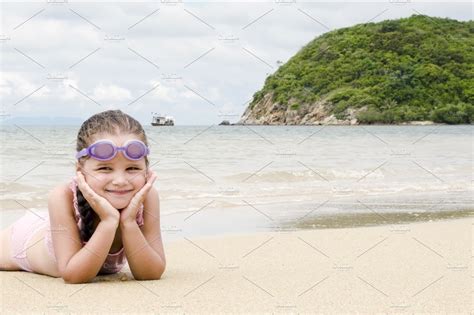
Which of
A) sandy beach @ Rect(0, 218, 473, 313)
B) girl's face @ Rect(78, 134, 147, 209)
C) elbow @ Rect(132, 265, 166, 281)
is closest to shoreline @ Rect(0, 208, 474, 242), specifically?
sandy beach @ Rect(0, 218, 473, 313)

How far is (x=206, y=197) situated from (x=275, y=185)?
6.57 ft

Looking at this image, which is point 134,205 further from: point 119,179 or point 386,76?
point 386,76

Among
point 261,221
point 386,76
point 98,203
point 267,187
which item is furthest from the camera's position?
point 386,76

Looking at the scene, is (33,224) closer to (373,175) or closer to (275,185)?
(275,185)

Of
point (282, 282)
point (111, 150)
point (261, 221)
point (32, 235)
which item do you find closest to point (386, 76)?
point (261, 221)

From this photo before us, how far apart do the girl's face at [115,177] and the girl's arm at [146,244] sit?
0.15 meters

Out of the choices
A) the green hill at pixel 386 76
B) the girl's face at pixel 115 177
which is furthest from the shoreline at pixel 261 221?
the green hill at pixel 386 76

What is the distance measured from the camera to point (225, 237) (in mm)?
5984

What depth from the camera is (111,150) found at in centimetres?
352

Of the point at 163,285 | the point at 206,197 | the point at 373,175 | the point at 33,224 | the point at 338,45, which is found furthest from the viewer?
the point at 338,45

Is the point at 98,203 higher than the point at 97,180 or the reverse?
the reverse

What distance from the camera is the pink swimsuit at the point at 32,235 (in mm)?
3826

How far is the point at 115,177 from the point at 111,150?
0.14 meters

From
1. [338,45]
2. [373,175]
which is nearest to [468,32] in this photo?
[338,45]
